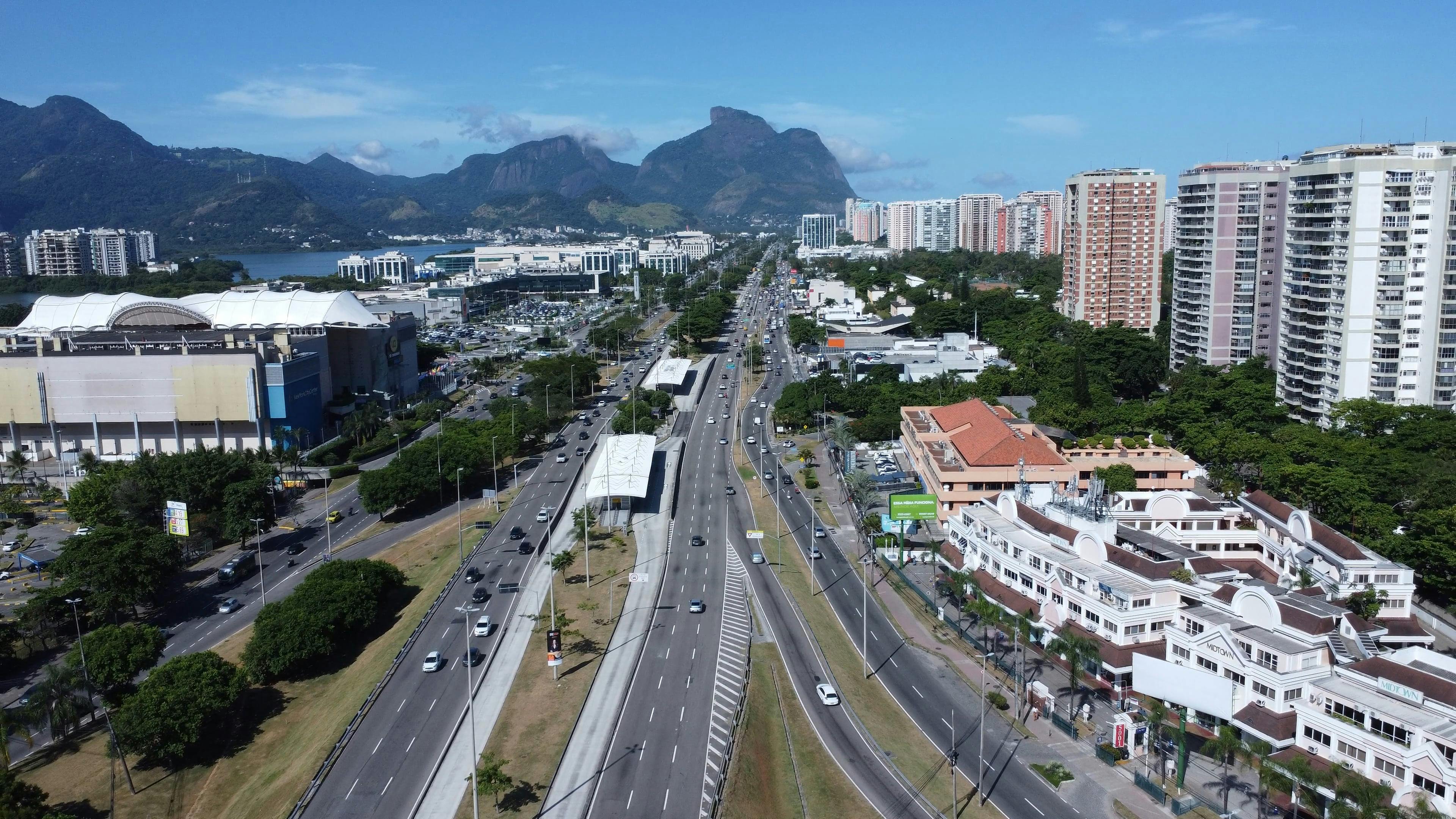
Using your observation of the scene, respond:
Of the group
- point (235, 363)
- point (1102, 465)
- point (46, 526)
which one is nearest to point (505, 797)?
point (1102, 465)

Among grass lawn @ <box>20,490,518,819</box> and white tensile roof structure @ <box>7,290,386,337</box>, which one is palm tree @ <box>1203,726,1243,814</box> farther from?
white tensile roof structure @ <box>7,290,386,337</box>

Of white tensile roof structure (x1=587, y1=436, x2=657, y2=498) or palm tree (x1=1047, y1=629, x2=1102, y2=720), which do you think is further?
white tensile roof structure (x1=587, y1=436, x2=657, y2=498)

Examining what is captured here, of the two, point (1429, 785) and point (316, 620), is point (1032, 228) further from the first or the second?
point (1429, 785)

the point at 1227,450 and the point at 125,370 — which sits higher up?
the point at 125,370

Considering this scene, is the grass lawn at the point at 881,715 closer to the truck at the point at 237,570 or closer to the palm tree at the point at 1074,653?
the palm tree at the point at 1074,653

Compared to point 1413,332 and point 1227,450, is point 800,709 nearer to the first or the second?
point 1227,450

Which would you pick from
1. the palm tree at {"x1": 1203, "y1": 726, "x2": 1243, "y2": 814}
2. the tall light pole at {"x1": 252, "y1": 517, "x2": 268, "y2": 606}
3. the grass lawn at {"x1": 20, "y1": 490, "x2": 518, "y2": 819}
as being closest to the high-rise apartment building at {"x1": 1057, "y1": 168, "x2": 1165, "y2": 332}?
the palm tree at {"x1": 1203, "y1": 726, "x2": 1243, "y2": 814}
